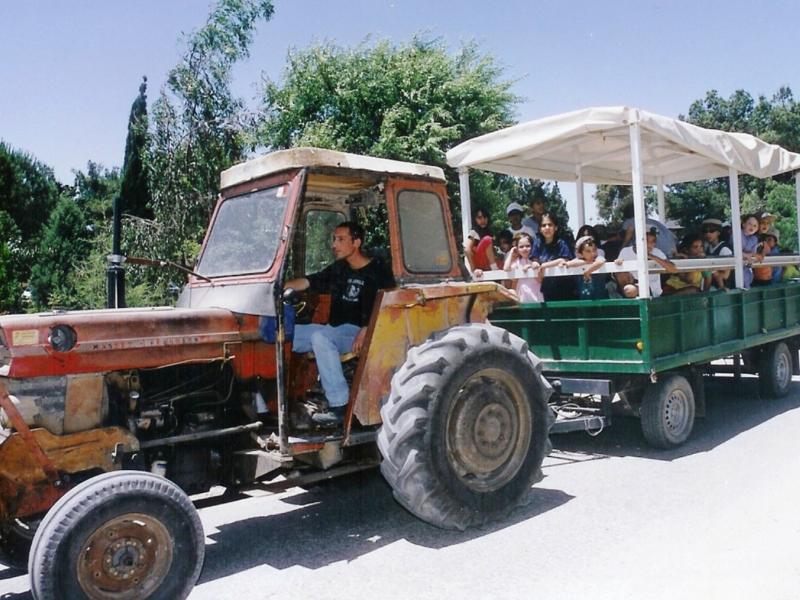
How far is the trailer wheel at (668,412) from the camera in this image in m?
6.51

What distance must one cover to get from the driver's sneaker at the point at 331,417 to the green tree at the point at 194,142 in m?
10.7

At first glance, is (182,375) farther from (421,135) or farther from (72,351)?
(421,135)

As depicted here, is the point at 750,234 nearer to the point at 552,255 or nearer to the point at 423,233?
the point at 552,255

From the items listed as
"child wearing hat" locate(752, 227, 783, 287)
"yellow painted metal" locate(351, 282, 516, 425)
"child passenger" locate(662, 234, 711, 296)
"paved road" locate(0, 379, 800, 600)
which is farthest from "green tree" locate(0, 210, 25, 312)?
"child wearing hat" locate(752, 227, 783, 287)

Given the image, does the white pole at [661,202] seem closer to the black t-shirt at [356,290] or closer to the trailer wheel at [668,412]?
the trailer wheel at [668,412]

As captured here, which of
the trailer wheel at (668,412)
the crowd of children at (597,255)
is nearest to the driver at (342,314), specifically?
the crowd of children at (597,255)

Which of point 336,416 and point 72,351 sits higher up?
point 72,351

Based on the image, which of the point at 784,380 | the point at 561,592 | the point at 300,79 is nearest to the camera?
the point at 561,592

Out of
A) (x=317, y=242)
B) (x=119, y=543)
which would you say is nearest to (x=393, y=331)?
(x=317, y=242)

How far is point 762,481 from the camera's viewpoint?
547 centimetres

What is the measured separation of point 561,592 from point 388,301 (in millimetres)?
2055

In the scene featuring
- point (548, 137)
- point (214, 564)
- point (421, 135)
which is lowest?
point (214, 564)

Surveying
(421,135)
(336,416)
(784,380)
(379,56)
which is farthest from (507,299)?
(379,56)

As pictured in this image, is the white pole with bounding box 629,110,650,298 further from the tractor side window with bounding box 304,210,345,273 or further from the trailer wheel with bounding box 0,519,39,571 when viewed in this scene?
the trailer wheel with bounding box 0,519,39,571
